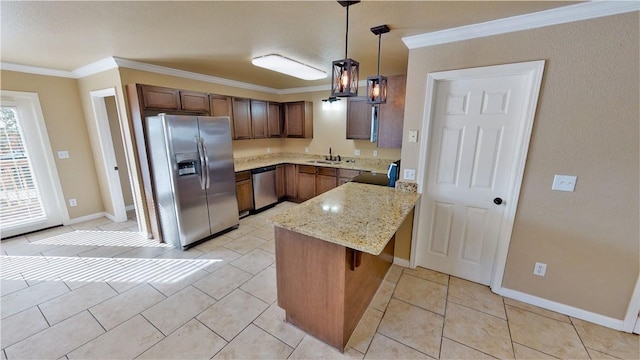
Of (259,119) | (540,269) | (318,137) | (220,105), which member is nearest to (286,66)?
(220,105)

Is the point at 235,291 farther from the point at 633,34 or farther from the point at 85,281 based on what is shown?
the point at 633,34

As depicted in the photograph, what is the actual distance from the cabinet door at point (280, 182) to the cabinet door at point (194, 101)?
1722 mm

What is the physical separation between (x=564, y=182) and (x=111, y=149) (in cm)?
567

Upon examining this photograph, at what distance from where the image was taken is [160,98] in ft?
10.5

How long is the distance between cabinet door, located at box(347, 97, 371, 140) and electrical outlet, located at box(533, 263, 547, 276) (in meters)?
2.80

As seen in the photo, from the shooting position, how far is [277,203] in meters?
5.10

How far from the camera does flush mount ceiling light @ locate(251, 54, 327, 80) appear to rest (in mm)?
2879

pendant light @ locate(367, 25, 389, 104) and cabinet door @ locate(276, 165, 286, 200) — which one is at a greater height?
pendant light @ locate(367, 25, 389, 104)

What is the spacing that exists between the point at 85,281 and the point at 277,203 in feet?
9.91

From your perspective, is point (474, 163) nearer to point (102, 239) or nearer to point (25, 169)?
point (102, 239)

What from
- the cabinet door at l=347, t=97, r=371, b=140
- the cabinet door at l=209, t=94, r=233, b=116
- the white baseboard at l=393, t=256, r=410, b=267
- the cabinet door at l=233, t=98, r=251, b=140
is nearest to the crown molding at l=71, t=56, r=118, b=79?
the cabinet door at l=209, t=94, r=233, b=116

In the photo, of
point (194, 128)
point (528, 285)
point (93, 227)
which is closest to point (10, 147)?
point (93, 227)

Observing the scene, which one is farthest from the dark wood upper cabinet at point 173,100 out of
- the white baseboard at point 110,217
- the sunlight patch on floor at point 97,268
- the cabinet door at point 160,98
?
the white baseboard at point 110,217

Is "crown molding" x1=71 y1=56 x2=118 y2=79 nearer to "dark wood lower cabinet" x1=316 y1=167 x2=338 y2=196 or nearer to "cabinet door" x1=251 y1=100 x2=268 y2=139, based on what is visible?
"cabinet door" x1=251 y1=100 x2=268 y2=139
